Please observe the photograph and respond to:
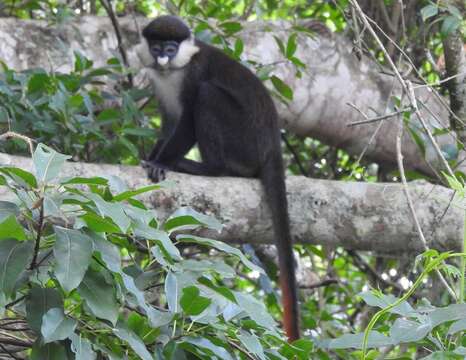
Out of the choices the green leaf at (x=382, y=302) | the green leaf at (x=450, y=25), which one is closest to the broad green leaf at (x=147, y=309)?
the green leaf at (x=382, y=302)

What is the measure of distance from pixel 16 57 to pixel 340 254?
201 cm

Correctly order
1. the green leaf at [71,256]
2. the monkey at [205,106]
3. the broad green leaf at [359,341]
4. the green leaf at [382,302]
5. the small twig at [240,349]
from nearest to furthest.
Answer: the green leaf at [71,256]
the broad green leaf at [359,341]
the green leaf at [382,302]
the small twig at [240,349]
the monkey at [205,106]

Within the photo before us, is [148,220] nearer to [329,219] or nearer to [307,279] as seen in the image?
[329,219]

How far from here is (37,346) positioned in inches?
64.0

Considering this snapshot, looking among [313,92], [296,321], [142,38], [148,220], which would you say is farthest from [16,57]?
[148,220]

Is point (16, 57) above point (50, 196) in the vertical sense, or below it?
below

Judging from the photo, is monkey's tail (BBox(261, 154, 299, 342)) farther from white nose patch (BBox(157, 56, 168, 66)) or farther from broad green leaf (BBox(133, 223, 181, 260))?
broad green leaf (BBox(133, 223, 181, 260))

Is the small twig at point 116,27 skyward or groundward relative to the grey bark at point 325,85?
skyward

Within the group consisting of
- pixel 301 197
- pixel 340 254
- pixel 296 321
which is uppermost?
pixel 301 197

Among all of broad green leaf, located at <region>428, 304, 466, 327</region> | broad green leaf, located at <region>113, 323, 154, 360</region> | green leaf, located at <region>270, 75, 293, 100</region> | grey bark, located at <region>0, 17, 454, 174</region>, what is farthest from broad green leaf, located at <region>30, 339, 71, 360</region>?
grey bark, located at <region>0, 17, 454, 174</region>

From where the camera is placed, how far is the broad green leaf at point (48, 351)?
1.62m

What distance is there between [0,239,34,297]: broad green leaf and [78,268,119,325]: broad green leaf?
0.11 meters

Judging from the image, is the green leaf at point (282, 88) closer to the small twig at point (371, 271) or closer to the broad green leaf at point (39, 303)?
the small twig at point (371, 271)

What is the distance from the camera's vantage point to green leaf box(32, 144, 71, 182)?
→ 1578mm
